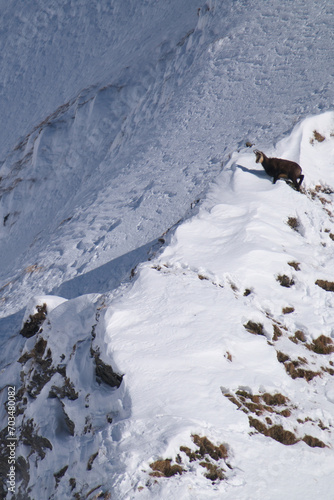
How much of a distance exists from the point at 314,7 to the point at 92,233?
1182cm

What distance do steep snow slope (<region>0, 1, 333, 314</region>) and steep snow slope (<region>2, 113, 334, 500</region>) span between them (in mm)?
3922

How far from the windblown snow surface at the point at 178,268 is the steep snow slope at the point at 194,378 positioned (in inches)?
0.9

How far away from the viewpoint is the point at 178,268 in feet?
25.7

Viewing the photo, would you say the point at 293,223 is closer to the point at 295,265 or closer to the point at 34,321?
the point at 295,265

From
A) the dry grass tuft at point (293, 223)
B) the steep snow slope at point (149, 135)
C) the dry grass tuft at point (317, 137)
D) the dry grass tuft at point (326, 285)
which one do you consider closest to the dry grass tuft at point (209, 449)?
the dry grass tuft at point (326, 285)

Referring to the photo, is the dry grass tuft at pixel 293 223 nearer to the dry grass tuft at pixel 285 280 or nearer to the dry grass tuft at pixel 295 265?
the dry grass tuft at pixel 295 265

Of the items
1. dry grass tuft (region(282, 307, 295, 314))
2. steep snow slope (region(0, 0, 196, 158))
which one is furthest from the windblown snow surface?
steep snow slope (region(0, 0, 196, 158))

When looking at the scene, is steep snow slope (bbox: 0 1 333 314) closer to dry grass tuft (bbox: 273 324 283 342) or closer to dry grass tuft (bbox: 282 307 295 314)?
dry grass tuft (bbox: 282 307 295 314)

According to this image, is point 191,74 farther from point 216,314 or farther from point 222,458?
point 222,458

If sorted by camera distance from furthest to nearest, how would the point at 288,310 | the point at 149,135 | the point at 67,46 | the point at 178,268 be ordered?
the point at 67,46
the point at 149,135
the point at 178,268
the point at 288,310

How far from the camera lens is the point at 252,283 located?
771 cm

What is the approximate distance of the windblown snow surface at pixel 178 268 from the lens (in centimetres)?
502

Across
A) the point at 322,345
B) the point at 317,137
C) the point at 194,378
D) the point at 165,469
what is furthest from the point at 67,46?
the point at 165,469

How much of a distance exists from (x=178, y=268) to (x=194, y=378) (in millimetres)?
2513
